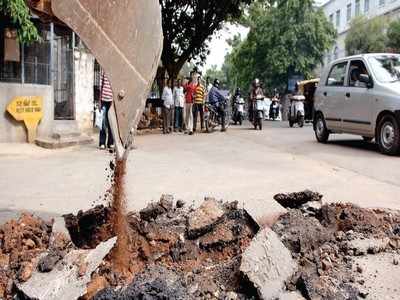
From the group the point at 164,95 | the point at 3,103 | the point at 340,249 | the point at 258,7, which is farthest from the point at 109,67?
the point at 258,7

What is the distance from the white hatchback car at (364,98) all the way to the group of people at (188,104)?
4977 millimetres

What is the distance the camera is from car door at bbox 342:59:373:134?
418 inches

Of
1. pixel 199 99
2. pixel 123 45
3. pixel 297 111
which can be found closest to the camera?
pixel 123 45

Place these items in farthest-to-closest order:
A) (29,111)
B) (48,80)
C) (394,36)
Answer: (394,36)
(48,80)
(29,111)

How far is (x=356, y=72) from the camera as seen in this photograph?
442 inches

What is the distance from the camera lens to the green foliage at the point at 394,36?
1304 inches

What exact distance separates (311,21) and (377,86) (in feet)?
81.6

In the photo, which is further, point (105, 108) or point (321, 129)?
point (321, 129)

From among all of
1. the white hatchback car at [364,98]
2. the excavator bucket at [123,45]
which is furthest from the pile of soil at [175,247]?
the white hatchback car at [364,98]

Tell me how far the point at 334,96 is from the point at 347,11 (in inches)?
1696

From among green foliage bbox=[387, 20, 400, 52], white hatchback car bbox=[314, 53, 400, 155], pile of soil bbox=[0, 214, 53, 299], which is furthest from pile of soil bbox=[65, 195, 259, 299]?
green foliage bbox=[387, 20, 400, 52]

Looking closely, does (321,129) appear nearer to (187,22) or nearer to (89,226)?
(89,226)

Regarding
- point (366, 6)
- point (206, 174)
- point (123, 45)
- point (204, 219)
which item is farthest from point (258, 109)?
point (366, 6)

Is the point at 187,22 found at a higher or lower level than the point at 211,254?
higher
